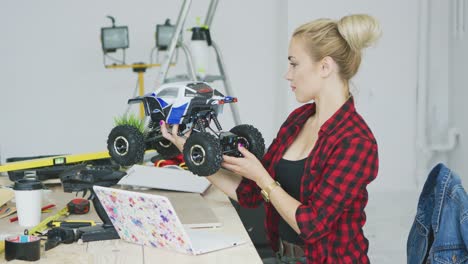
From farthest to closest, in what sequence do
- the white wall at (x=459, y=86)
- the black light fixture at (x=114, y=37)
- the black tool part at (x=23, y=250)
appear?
the white wall at (x=459, y=86) < the black light fixture at (x=114, y=37) < the black tool part at (x=23, y=250)

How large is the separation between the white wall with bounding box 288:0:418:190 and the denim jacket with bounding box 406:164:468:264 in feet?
8.65

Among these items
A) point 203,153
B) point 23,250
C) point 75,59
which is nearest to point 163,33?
point 75,59

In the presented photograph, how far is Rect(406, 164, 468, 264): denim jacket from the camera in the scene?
1394mm

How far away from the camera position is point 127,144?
62.4 inches

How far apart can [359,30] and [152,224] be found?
2.28ft

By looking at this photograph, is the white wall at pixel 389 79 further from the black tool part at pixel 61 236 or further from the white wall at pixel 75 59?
the black tool part at pixel 61 236

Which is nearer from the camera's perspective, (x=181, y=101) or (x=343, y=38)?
(x=181, y=101)

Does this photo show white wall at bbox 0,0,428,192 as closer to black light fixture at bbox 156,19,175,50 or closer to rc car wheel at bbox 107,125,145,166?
black light fixture at bbox 156,19,175,50

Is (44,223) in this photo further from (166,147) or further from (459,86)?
(459,86)

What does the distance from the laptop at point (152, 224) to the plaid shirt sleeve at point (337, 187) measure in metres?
0.19

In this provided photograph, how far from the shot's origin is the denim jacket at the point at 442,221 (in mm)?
1394

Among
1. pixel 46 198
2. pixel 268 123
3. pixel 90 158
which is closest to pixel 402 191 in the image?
pixel 268 123

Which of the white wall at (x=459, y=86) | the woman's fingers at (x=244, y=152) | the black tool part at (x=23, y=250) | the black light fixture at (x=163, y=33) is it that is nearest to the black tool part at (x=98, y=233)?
the black tool part at (x=23, y=250)

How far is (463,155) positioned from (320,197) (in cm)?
288
